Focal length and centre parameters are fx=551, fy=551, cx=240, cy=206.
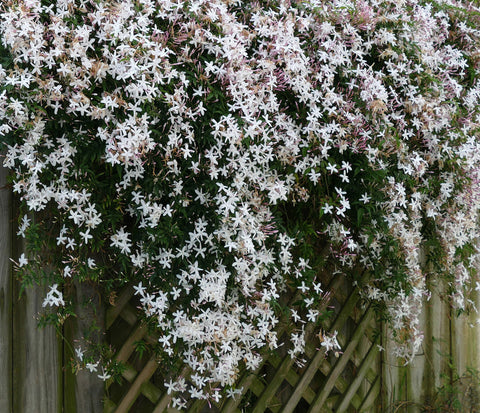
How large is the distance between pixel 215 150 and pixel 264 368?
1077 millimetres

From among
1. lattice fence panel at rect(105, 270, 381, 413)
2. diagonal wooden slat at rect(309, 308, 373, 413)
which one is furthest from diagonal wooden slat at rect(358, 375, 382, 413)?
diagonal wooden slat at rect(309, 308, 373, 413)

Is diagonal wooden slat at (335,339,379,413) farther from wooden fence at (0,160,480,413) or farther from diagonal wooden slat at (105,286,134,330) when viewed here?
diagonal wooden slat at (105,286,134,330)

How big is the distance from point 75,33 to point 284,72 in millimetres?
738

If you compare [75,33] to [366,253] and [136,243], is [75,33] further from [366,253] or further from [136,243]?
[366,253]

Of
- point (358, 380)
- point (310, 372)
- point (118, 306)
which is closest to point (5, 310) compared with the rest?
point (118, 306)

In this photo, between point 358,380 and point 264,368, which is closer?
point 264,368

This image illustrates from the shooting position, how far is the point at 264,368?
244 centimetres

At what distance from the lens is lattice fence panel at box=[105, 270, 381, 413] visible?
2.03 metres

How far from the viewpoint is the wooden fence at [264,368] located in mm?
1918

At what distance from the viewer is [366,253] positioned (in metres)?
2.44

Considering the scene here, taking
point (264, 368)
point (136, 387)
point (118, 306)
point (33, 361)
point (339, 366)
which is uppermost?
point (339, 366)

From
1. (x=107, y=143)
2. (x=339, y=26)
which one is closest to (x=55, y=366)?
(x=107, y=143)

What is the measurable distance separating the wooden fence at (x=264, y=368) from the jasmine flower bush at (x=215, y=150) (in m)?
0.10

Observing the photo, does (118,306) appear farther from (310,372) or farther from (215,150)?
(310,372)
